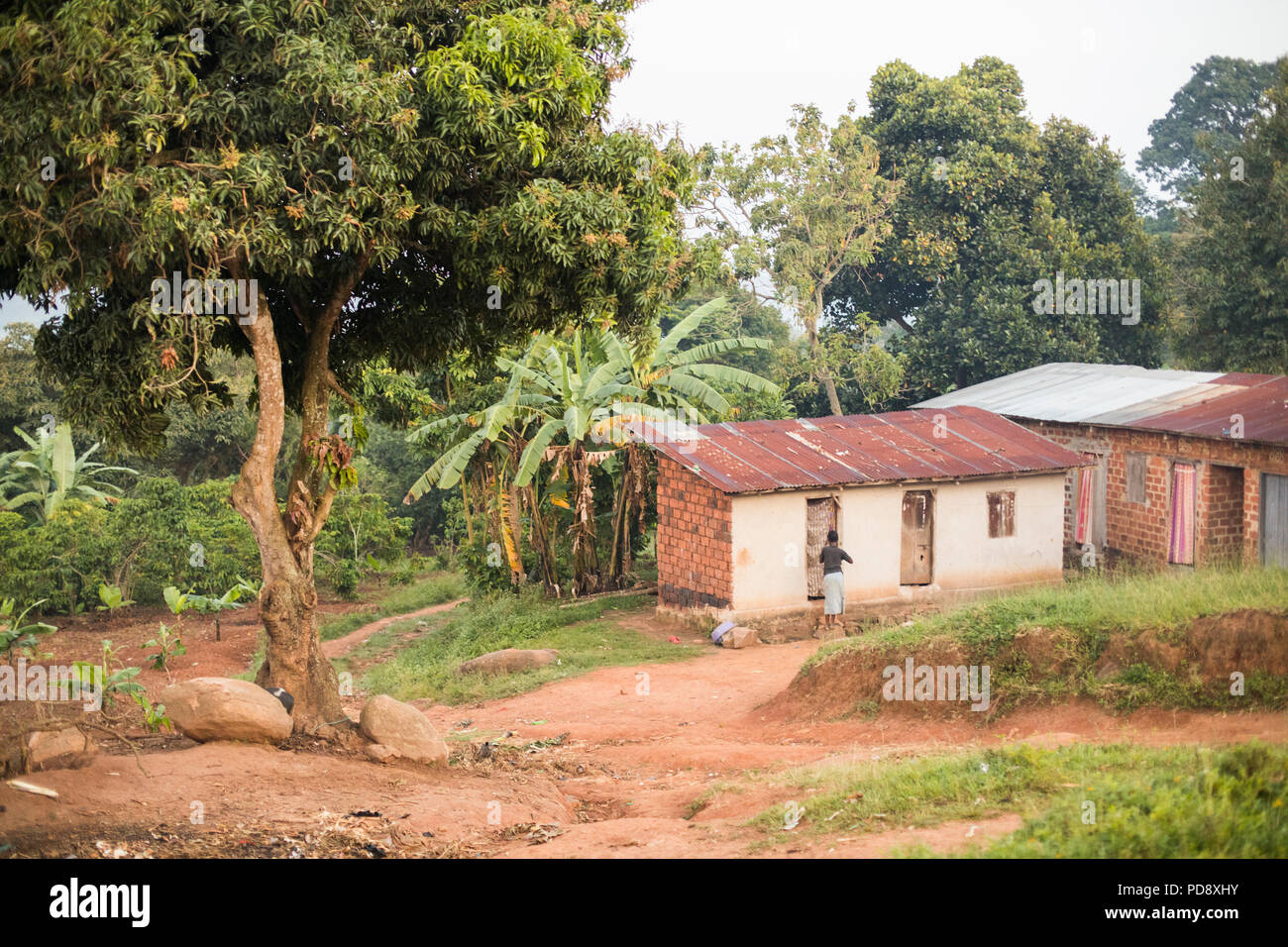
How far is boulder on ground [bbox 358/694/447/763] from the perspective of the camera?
11.0 meters

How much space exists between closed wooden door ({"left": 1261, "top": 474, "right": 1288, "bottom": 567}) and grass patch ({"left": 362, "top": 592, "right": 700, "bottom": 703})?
9.66 meters

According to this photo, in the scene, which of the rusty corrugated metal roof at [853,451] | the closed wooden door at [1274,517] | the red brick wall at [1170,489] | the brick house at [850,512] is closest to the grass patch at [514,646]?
the brick house at [850,512]

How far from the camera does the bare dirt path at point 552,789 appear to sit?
8172mm

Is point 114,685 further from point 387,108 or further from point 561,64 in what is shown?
point 561,64

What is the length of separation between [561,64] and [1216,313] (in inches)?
1029

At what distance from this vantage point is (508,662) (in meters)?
17.5

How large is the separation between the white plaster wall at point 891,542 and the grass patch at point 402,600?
9.15 metres

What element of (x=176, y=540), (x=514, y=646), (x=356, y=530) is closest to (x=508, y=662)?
(x=514, y=646)

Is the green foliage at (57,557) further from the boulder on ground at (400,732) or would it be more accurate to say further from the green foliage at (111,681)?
the boulder on ground at (400,732)

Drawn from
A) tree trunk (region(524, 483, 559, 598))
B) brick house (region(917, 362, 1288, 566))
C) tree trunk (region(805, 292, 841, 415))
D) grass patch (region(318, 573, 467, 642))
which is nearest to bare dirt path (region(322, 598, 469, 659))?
grass patch (region(318, 573, 467, 642))

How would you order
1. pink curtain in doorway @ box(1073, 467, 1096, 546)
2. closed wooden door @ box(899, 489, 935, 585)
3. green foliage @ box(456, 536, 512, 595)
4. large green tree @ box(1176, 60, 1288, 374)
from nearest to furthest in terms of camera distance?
closed wooden door @ box(899, 489, 935, 585) < green foliage @ box(456, 536, 512, 595) < pink curtain in doorway @ box(1073, 467, 1096, 546) < large green tree @ box(1176, 60, 1288, 374)

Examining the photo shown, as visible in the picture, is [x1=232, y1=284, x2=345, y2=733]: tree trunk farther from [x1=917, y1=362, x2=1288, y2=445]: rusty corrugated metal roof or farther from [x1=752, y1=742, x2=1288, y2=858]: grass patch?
[x1=917, y1=362, x2=1288, y2=445]: rusty corrugated metal roof

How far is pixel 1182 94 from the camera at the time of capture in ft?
203
